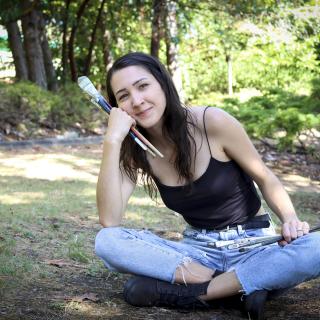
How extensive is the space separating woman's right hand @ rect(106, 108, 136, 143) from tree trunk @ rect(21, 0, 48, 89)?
33.1 ft

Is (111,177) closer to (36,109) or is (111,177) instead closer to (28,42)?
(36,109)

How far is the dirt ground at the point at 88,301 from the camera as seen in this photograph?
2.49 m

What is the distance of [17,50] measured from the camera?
1296cm

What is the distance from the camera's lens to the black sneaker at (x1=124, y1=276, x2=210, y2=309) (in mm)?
2613

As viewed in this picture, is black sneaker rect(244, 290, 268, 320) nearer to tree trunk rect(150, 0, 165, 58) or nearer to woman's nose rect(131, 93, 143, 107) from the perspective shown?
woman's nose rect(131, 93, 143, 107)

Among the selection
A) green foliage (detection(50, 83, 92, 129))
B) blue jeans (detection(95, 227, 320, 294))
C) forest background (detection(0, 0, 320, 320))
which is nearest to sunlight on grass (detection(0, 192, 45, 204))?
forest background (detection(0, 0, 320, 320))

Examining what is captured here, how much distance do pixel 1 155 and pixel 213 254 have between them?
6459 mm

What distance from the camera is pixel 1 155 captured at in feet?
28.6

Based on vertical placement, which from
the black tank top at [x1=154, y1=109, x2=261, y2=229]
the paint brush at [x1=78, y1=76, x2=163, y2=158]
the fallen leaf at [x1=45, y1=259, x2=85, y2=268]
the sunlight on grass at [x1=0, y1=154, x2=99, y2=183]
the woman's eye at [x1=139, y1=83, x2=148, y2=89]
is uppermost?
the woman's eye at [x1=139, y1=83, x2=148, y2=89]

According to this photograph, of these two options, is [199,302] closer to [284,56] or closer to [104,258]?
[104,258]

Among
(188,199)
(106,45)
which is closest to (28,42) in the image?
(106,45)

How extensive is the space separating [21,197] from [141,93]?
324cm

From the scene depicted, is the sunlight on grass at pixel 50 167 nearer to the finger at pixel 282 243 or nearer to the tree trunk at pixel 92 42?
the finger at pixel 282 243

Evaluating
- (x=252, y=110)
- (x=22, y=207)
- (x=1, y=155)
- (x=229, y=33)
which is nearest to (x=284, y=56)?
(x=229, y=33)
